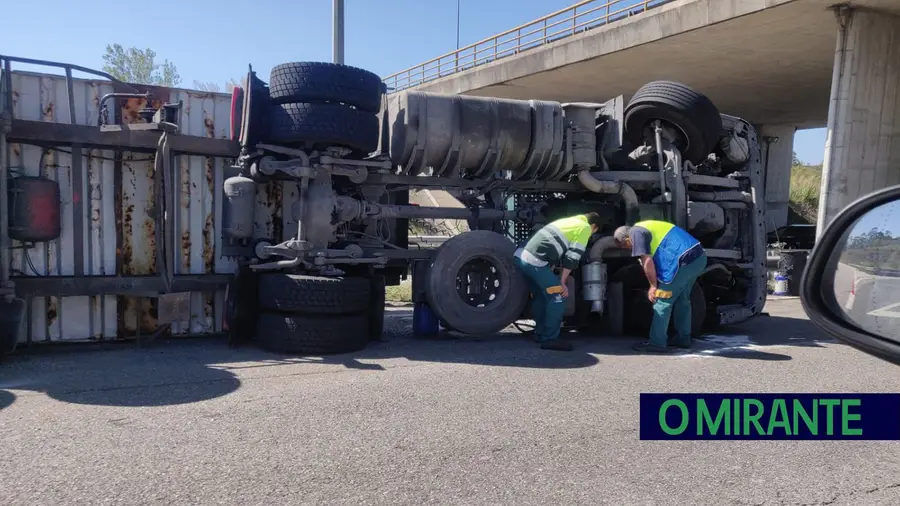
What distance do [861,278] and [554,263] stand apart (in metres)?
4.23

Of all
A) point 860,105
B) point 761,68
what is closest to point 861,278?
point 860,105

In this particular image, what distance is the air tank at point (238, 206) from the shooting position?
236 inches

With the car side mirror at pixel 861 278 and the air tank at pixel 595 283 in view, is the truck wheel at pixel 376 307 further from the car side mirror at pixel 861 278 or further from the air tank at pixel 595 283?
the car side mirror at pixel 861 278

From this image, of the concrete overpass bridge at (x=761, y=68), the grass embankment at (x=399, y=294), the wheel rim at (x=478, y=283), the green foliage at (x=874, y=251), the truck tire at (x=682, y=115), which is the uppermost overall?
the concrete overpass bridge at (x=761, y=68)

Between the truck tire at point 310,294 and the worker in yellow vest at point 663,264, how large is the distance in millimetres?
2596

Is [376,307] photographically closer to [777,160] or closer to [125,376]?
[125,376]

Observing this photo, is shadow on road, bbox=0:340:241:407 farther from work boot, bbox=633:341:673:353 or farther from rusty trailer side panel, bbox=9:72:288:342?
work boot, bbox=633:341:673:353

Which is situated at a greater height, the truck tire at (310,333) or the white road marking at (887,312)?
the white road marking at (887,312)

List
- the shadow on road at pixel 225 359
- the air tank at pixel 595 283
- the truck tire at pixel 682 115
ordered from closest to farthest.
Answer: the shadow on road at pixel 225 359, the air tank at pixel 595 283, the truck tire at pixel 682 115

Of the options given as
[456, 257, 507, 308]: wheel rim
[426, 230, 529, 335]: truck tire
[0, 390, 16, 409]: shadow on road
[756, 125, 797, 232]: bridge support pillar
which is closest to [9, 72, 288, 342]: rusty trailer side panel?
[0, 390, 16, 409]: shadow on road

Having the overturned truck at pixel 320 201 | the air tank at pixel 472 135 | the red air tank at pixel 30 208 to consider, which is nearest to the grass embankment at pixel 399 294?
the overturned truck at pixel 320 201

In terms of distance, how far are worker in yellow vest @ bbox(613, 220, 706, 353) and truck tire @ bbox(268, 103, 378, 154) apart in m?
2.72

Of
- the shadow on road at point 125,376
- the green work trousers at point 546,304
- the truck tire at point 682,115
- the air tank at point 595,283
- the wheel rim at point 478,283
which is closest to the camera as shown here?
the shadow on road at point 125,376

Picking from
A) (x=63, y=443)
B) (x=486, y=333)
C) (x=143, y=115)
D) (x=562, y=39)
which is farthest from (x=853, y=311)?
(x=562, y=39)
